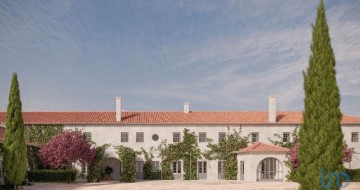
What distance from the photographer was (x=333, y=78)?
69.7ft

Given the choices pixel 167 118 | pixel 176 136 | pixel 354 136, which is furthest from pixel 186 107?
pixel 354 136

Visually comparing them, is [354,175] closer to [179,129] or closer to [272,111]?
[272,111]

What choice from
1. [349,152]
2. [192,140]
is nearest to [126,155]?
[192,140]

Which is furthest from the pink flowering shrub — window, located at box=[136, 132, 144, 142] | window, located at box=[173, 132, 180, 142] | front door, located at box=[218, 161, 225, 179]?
front door, located at box=[218, 161, 225, 179]

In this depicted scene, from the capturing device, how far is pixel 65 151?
44.2m

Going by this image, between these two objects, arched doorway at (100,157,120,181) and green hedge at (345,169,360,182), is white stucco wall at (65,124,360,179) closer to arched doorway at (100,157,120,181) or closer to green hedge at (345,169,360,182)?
arched doorway at (100,157,120,181)

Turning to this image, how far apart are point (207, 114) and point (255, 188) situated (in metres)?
19.0

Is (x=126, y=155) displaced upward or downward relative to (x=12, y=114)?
downward

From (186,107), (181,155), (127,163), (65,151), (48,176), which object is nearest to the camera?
(48,176)

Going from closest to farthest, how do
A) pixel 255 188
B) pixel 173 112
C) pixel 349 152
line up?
pixel 255 188 → pixel 349 152 → pixel 173 112

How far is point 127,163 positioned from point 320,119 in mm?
29238

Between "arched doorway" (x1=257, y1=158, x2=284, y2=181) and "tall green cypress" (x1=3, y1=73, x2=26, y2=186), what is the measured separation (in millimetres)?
21221

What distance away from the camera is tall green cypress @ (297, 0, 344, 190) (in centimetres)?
2102

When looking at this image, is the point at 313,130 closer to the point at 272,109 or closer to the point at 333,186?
the point at 333,186
